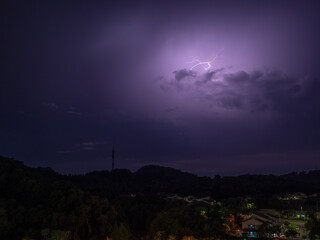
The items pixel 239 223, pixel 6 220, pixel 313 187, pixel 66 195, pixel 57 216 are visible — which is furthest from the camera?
pixel 313 187

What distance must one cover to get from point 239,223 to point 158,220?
63.4 feet

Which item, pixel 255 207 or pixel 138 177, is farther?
pixel 138 177

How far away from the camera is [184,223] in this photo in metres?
32.4

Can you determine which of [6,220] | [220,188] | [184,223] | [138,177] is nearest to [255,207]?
[220,188]

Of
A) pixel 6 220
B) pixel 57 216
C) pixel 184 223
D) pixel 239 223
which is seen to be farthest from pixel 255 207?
pixel 6 220

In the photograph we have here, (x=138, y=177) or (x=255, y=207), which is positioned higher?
(x=138, y=177)

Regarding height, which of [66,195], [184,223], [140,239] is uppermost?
[66,195]

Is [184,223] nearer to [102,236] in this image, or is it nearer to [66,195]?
[102,236]

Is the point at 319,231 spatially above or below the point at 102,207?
below

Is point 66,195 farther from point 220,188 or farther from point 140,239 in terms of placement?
point 220,188

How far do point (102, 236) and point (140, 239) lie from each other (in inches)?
327

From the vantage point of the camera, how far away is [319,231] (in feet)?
108

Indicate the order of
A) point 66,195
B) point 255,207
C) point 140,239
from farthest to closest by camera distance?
point 255,207, point 140,239, point 66,195

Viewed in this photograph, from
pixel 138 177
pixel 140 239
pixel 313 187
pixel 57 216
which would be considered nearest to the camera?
pixel 57 216
